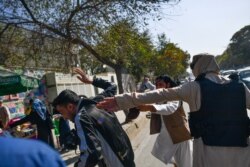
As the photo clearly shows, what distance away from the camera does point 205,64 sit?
12.8 ft

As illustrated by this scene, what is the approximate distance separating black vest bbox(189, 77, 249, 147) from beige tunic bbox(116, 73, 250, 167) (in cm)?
6

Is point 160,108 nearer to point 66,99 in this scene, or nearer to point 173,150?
point 66,99

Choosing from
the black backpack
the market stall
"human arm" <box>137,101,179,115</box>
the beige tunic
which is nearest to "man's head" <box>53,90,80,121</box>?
the black backpack

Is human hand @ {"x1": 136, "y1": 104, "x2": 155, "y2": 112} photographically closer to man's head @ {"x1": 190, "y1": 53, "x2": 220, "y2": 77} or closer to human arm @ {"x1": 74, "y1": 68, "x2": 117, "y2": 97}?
man's head @ {"x1": 190, "y1": 53, "x2": 220, "y2": 77}

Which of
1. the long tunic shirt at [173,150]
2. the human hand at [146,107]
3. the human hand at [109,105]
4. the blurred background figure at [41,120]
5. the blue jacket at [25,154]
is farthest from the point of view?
the blurred background figure at [41,120]

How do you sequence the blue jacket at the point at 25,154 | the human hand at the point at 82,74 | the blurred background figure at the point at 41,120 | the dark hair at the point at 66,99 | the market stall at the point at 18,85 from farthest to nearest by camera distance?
1. the market stall at the point at 18,85
2. the blurred background figure at the point at 41,120
3. the human hand at the point at 82,74
4. the dark hair at the point at 66,99
5. the blue jacket at the point at 25,154

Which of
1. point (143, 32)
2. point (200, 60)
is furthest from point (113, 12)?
point (200, 60)

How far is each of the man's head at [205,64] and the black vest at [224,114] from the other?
0.23 meters

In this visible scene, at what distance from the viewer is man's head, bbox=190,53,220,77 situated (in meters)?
3.90

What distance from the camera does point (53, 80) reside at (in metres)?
22.6

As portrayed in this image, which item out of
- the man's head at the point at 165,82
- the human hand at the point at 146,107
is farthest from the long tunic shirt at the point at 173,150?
the human hand at the point at 146,107

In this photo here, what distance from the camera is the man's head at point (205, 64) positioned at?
3.90 m

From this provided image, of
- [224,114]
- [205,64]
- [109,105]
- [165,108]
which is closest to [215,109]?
[224,114]

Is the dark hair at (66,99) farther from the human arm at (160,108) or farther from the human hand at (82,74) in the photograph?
the human hand at (82,74)
